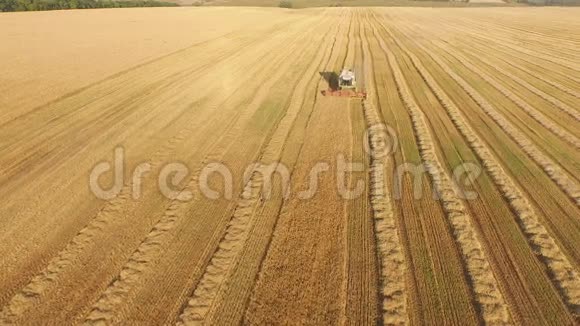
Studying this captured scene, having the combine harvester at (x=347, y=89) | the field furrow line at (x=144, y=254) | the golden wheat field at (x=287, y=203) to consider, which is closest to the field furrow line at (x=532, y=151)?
the golden wheat field at (x=287, y=203)

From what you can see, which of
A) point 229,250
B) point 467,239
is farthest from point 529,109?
point 229,250

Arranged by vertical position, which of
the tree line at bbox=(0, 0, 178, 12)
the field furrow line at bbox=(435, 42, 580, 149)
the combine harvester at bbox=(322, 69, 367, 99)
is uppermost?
the tree line at bbox=(0, 0, 178, 12)

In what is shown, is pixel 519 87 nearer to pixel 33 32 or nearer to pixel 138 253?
pixel 138 253

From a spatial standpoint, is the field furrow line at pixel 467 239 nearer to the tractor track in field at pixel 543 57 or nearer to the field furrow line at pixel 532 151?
the field furrow line at pixel 532 151

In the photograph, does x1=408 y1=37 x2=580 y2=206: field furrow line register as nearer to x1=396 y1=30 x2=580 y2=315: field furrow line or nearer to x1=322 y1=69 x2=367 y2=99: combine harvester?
x1=396 y1=30 x2=580 y2=315: field furrow line

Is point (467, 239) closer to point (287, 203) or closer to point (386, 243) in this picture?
point (386, 243)

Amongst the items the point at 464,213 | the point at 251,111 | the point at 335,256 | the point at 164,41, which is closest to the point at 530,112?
the point at 464,213

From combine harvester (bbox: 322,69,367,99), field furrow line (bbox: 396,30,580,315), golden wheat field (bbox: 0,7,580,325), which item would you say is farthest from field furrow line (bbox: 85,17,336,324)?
combine harvester (bbox: 322,69,367,99)
